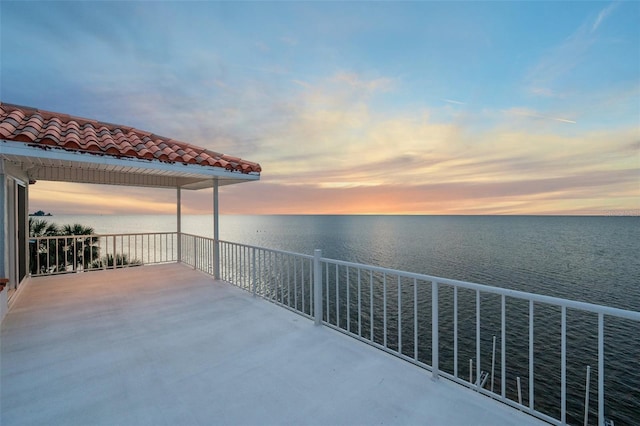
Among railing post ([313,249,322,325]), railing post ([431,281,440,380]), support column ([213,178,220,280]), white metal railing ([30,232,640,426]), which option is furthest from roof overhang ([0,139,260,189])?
railing post ([431,281,440,380])

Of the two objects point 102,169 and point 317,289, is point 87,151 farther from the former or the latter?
point 317,289

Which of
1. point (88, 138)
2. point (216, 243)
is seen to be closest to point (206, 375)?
point (88, 138)

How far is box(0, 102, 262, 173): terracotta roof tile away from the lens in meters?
3.23

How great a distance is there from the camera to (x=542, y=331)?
9.98 metres

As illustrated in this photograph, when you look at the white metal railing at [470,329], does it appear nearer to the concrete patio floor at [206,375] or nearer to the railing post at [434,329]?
the concrete patio floor at [206,375]

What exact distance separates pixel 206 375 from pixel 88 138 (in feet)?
11.6

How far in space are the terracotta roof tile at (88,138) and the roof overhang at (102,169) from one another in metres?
0.07

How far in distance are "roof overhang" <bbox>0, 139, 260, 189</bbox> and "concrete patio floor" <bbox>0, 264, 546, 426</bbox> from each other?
207 centimetres

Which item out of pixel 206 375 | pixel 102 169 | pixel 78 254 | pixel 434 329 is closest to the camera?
pixel 206 375

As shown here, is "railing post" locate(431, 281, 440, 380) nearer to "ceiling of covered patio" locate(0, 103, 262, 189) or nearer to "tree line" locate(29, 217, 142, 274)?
"ceiling of covered patio" locate(0, 103, 262, 189)

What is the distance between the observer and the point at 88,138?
3.78m

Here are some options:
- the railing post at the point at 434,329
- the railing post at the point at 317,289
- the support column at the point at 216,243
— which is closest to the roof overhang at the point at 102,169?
the support column at the point at 216,243

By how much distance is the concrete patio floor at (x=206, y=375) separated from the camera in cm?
189

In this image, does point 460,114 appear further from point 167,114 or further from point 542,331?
point 167,114
